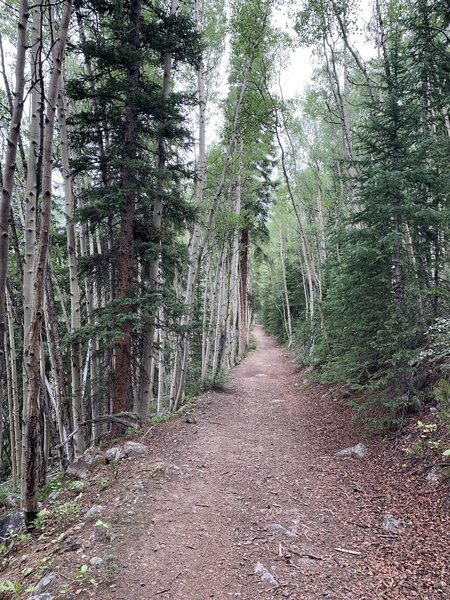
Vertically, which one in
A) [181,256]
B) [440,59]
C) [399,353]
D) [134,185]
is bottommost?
[399,353]

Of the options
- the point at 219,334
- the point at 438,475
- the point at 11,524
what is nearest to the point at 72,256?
the point at 11,524

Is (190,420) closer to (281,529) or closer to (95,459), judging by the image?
(95,459)

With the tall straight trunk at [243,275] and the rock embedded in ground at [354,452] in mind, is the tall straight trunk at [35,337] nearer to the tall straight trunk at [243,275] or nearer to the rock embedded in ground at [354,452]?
the rock embedded in ground at [354,452]

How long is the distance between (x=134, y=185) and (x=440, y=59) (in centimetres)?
605

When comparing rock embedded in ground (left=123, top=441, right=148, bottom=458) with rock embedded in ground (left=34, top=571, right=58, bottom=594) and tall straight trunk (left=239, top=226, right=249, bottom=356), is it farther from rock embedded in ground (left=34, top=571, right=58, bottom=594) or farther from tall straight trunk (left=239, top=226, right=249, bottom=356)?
tall straight trunk (left=239, top=226, right=249, bottom=356)

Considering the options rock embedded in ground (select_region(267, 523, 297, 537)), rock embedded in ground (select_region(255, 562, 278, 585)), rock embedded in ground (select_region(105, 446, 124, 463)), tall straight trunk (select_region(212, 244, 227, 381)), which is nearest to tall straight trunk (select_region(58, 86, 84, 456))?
rock embedded in ground (select_region(105, 446, 124, 463))

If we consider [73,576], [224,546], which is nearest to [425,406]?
[224,546]

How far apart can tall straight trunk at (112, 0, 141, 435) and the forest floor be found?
101 centimetres

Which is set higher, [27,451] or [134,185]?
[134,185]

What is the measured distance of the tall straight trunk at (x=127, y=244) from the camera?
6.02 metres

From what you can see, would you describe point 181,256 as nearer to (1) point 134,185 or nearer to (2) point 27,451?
(1) point 134,185

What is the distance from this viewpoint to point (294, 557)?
287cm

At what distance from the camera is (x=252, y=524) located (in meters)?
3.38

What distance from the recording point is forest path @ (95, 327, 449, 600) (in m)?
2.56
